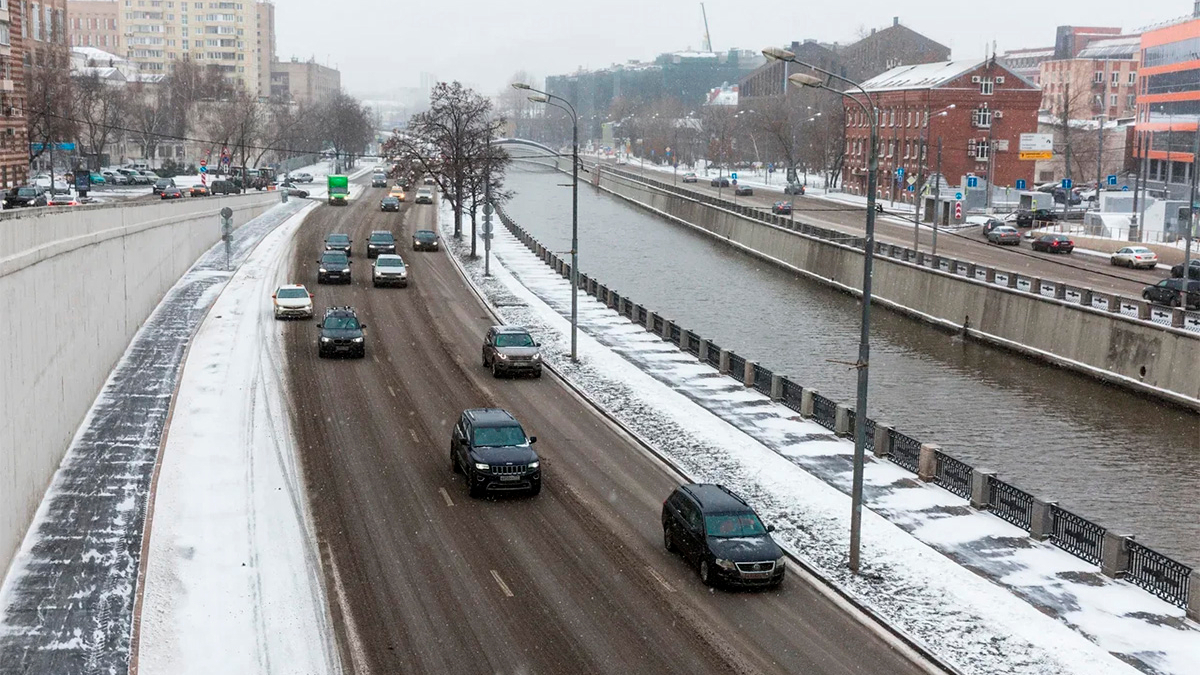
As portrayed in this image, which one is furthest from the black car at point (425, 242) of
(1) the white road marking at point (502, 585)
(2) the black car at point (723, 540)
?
(1) the white road marking at point (502, 585)

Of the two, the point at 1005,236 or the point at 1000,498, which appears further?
the point at 1005,236

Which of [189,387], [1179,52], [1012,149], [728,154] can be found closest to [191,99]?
[728,154]

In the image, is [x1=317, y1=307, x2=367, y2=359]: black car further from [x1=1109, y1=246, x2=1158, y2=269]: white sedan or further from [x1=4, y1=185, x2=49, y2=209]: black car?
[x1=1109, y1=246, x2=1158, y2=269]: white sedan

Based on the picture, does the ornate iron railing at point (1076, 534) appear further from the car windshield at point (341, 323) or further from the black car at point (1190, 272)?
the black car at point (1190, 272)

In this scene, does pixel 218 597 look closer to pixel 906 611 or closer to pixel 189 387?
pixel 906 611

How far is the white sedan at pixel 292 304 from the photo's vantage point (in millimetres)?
47188

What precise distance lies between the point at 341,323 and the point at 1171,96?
249ft

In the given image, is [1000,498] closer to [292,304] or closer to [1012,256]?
[292,304]

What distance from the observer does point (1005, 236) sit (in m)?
77.6

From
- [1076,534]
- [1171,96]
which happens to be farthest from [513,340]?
[1171,96]

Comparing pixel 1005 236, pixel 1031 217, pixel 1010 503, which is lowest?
pixel 1010 503

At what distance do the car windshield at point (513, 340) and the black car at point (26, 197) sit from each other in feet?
95.3

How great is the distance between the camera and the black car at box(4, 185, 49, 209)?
192ft

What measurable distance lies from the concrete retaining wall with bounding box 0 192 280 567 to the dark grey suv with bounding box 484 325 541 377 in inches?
455
